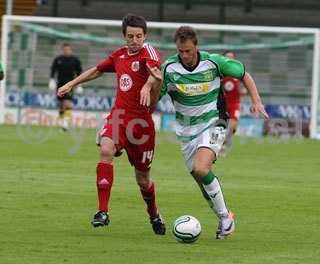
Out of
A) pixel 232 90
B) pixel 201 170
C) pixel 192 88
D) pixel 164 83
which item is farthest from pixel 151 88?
pixel 232 90

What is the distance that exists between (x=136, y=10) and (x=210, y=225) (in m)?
27.6

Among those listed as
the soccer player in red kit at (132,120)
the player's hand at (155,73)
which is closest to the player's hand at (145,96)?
the player's hand at (155,73)

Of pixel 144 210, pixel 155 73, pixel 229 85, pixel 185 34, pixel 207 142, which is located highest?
pixel 185 34

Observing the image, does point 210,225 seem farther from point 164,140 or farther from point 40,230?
point 164,140

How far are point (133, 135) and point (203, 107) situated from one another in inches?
31.3

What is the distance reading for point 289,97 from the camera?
3191cm

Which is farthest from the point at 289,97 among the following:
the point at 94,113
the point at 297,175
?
the point at 297,175

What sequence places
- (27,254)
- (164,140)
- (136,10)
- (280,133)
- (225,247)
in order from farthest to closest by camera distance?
(136,10)
(280,133)
(164,140)
(225,247)
(27,254)

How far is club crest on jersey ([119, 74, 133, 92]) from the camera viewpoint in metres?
11.2

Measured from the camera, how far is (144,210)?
13.1m

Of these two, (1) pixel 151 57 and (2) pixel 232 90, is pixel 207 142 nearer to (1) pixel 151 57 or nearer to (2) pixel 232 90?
(1) pixel 151 57

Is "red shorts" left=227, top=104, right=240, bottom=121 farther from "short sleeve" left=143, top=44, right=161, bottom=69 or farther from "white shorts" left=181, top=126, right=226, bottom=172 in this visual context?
"white shorts" left=181, top=126, right=226, bottom=172

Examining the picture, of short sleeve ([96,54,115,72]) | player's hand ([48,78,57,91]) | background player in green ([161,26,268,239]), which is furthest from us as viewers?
player's hand ([48,78,57,91])

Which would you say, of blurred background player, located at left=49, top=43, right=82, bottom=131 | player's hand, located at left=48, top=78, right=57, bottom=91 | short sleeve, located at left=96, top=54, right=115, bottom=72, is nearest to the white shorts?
short sleeve, located at left=96, top=54, right=115, bottom=72
